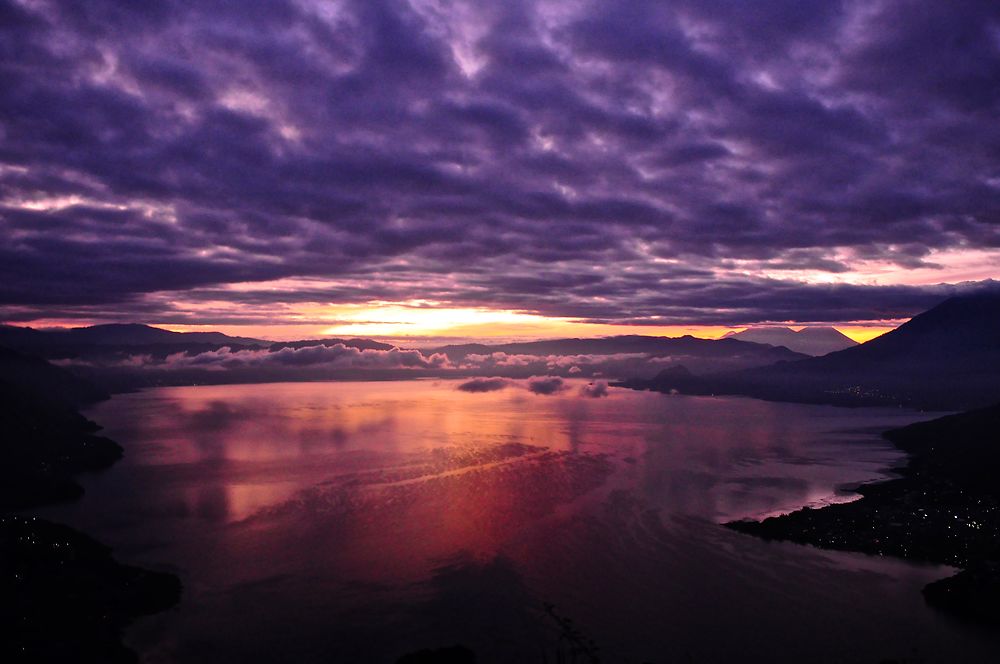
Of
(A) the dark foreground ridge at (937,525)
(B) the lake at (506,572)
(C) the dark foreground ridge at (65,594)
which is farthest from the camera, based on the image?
(A) the dark foreground ridge at (937,525)

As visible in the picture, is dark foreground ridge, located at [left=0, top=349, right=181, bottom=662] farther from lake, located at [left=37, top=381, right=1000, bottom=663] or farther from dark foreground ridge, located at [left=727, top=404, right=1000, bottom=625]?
dark foreground ridge, located at [left=727, top=404, right=1000, bottom=625]

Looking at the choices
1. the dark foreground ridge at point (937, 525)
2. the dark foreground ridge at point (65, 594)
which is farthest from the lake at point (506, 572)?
the dark foreground ridge at point (937, 525)

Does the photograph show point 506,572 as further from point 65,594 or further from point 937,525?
point 937,525

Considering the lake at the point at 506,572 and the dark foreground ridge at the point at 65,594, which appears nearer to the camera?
the dark foreground ridge at the point at 65,594

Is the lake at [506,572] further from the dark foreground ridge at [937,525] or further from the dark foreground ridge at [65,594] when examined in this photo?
the dark foreground ridge at [937,525]

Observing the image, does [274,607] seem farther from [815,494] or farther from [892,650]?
[815,494]

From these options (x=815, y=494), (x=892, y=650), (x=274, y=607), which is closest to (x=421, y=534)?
(x=274, y=607)

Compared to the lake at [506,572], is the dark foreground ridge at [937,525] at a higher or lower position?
higher

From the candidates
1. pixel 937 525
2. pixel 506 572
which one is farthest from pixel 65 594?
pixel 937 525

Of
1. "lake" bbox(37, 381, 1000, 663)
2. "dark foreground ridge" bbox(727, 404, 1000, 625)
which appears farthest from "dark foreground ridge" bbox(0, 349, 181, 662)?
"dark foreground ridge" bbox(727, 404, 1000, 625)
